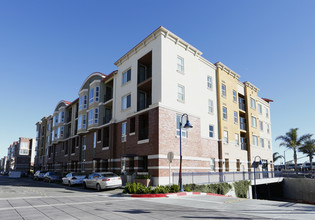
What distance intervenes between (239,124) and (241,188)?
1208 centimetres

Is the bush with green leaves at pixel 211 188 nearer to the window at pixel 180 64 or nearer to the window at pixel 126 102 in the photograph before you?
the window at pixel 126 102

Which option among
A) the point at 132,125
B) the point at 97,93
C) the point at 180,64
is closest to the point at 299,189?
the point at 180,64

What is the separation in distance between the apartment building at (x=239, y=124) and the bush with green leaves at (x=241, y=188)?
3482 mm

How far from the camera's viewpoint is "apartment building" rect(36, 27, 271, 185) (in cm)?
2353

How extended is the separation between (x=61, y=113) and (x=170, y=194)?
38.6m

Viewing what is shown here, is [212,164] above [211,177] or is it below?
above

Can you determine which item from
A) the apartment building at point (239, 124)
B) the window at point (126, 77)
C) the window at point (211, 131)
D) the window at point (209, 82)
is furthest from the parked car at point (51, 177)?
the window at point (209, 82)

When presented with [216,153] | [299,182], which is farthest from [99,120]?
[299,182]

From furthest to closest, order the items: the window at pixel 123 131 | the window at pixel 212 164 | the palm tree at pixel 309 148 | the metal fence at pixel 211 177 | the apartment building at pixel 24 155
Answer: the apartment building at pixel 24 155, the palm tree at pixel 309 148, the window at pixel 212 164, the window at pixel 123 131, the metal fence at pixel 211 177

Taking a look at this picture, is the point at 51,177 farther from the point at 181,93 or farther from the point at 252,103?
the point at 252,103

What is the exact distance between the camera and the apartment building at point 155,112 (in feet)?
77.2

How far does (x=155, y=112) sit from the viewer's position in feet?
76.0

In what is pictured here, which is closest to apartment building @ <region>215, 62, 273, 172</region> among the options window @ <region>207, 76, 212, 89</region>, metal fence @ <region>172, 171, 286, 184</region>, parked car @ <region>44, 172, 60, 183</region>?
window @ <region>207, 76, 212, 89</region>

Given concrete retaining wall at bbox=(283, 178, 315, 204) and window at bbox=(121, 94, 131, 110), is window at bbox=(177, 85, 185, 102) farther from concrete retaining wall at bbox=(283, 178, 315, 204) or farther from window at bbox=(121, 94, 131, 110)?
concrete retaining wall at bbox=(283, 178, 315, 204)
